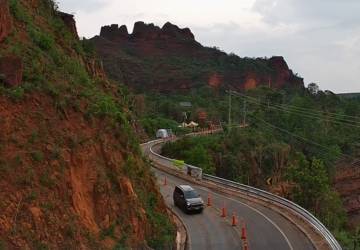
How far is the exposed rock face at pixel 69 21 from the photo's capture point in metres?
28.7

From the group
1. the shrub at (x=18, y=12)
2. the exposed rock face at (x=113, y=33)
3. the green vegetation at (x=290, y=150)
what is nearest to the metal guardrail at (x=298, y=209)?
the green vegetation at (x=290, y=150)

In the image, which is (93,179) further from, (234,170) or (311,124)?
(311,124)

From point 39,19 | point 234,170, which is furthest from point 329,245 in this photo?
point 234,170

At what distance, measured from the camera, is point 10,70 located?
15.8 m

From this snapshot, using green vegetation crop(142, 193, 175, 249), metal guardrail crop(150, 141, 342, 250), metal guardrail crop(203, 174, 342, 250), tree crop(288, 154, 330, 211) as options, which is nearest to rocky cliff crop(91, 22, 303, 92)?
tree crop(288, 154, 330, 211)

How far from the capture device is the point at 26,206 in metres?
13.2

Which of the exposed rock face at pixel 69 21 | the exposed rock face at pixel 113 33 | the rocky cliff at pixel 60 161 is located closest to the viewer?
the rocky cliff at pixel 60 161

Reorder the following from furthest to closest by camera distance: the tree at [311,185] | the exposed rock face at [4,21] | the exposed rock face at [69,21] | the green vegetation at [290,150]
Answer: the green vegetation at [290,150] < the tree at [311,185] < the exposed rock face at [69,21] < the exposed rock face at [4,21]

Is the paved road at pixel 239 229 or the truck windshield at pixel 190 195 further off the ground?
the truck windshield at pixel 190 195

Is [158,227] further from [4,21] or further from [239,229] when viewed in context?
[4,21]

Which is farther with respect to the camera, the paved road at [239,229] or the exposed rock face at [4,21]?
the paved road at [239,229]

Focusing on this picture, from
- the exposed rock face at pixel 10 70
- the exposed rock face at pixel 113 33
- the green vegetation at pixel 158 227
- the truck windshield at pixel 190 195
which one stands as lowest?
the truck windshield at pixel 190 195

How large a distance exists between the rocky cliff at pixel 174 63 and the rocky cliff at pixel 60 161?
373ft

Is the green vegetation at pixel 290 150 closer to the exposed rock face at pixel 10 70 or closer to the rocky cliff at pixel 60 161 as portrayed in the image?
the rocky cliff at pixel 60 161
